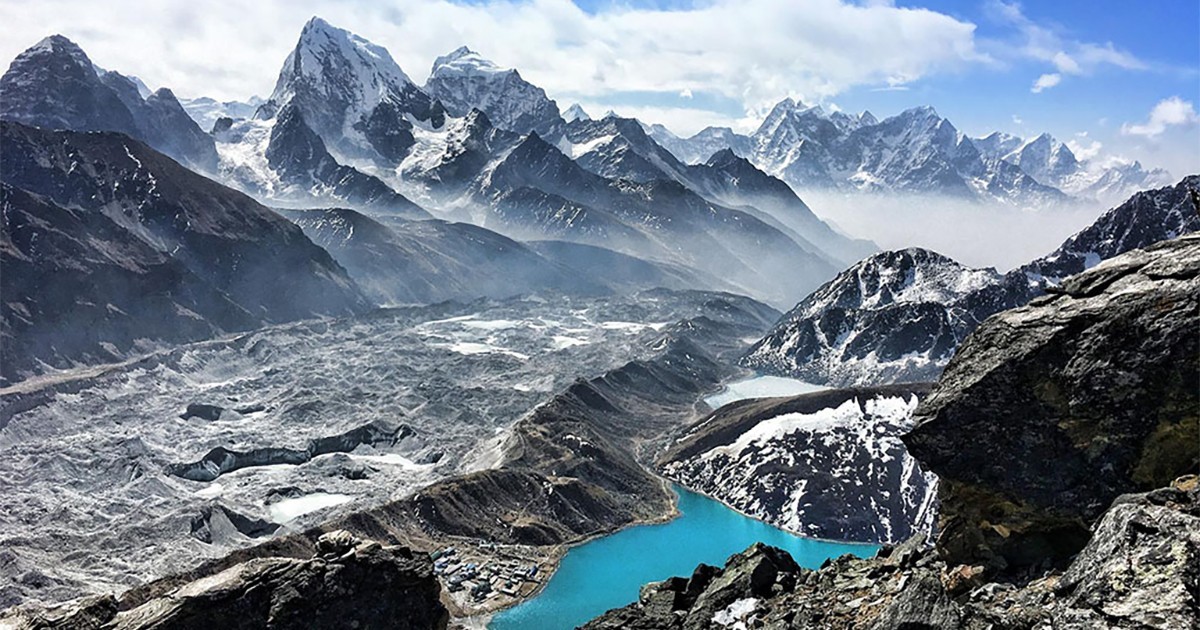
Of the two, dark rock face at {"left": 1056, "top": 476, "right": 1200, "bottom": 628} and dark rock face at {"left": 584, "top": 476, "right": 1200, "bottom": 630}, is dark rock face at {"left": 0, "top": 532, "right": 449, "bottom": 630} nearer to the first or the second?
dark rock face at {"left": 584, "top": 476, "right": 1200, "bottom": 630}

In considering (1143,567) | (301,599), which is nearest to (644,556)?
(301,599)

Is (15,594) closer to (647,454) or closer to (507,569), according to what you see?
(507,569)

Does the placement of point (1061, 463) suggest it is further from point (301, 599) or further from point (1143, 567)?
point (301, 599)

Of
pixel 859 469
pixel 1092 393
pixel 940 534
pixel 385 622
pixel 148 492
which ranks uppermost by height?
pixel 1092 393

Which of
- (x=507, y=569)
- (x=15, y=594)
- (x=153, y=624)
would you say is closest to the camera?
(x=153, y=624)

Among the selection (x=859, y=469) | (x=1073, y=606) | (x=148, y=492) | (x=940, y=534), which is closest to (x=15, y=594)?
(x=148, y=492)

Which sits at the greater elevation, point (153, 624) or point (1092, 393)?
point (1092, 393)

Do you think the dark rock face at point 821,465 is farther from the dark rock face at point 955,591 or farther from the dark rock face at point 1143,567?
the dark rock face at point 1143,567
